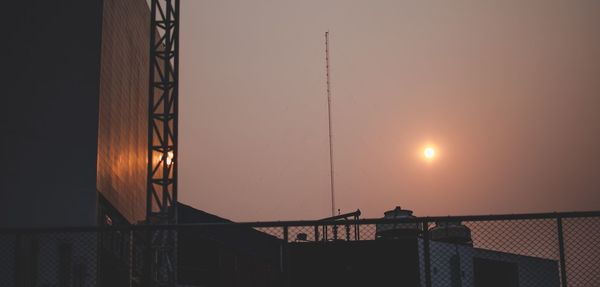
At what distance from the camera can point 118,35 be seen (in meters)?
27.9

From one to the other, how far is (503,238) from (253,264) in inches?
1112

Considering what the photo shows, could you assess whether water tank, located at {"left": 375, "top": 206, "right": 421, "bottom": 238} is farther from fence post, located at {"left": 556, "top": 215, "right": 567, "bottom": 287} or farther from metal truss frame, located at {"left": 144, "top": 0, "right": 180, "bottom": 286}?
fence post, located at {"left": 556, "top": 215, "right": 567, "bottom": 287}

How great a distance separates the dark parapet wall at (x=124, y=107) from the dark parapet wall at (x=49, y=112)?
596mm

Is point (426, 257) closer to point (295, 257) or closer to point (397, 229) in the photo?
point (295, 257)

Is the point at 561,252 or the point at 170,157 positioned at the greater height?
the point at 170,157

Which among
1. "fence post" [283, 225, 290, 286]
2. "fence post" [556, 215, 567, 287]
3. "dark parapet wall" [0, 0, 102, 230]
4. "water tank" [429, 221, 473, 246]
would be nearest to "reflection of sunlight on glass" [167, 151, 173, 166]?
"dark parapet wall" [0, 0, 102, 230]

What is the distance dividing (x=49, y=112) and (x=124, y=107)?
5641 mm

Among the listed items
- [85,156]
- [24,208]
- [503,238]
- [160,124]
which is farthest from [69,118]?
[160,124]

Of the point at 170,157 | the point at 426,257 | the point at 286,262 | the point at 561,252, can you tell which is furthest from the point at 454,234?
the point at 286,262

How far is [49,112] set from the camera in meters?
23.8

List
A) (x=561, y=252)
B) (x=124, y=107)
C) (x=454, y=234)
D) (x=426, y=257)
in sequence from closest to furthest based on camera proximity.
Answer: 1. (x=426, y=257)
2. (x=561, y=252)
3. (x=124, y=107)
4. (x=454, y=234)

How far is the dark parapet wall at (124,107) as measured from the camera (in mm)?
25297

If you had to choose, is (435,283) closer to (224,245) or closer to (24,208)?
(224,245)

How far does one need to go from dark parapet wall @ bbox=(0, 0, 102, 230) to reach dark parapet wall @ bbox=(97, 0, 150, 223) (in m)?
0.60
